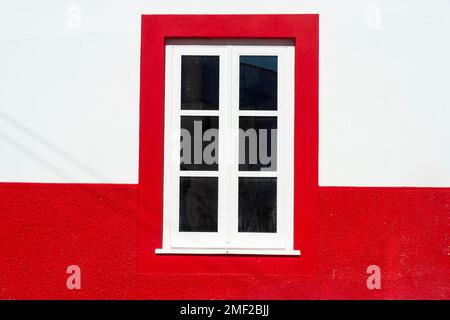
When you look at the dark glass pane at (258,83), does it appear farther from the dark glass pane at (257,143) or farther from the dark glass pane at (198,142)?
the dark glass pane at (198,142)

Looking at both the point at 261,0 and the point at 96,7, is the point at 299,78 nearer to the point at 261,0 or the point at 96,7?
the point at 261,0

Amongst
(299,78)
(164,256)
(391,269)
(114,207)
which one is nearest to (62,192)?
(114,207)

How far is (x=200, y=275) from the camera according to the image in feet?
17.6

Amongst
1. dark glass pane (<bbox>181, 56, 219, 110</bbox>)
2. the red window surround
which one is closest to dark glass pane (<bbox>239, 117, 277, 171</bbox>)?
the red window surround

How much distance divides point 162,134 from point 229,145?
54cm

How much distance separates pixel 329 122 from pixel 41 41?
2.37 meters

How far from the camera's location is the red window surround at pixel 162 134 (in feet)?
17.6

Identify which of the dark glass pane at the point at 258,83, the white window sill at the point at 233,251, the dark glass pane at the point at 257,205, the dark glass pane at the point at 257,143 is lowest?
the white window sill at the point at 233,251

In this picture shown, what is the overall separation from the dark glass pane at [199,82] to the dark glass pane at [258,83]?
217mm

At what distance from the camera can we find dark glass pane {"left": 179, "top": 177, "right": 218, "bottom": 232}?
18.0ft

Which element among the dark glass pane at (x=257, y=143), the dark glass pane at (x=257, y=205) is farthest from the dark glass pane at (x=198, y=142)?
the dark glass pane at (x=257, y=205)

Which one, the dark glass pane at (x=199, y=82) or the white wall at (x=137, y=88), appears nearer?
the white wall at (x=137, y=88)

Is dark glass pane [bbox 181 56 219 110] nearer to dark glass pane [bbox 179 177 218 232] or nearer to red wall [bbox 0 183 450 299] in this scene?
dark glass pane [bbox 179 177 218 232]

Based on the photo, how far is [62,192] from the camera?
17.7 feet
